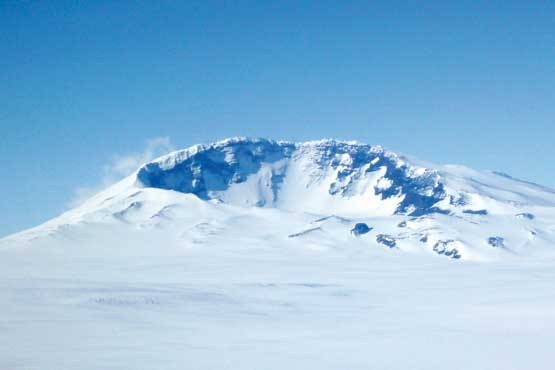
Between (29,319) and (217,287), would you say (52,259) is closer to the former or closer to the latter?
(217,287)

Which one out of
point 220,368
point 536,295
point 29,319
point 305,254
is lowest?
point 220,368

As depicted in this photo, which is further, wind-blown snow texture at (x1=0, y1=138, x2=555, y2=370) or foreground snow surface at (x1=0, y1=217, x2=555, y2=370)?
wind-blown snow texture at (x1=0, y1=138, x2=555, y2=370)

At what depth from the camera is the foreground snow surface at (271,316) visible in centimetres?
5003

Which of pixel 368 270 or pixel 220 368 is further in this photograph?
pixel 368 270

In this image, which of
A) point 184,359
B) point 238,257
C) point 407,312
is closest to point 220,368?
point 184,359

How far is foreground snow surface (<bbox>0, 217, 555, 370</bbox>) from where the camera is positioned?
50031 mm

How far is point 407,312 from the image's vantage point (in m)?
82.9

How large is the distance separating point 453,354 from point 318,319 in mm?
25167

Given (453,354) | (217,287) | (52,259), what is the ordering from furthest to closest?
(52,259), (217,287), (453,354)

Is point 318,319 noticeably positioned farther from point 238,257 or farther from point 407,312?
point 238,257

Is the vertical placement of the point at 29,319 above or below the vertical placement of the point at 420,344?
above

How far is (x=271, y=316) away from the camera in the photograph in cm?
7919

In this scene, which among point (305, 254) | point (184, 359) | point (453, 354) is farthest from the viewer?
point (305, 254)

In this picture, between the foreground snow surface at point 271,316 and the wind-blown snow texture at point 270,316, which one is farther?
the wind-blown snow texture at point 270,316
